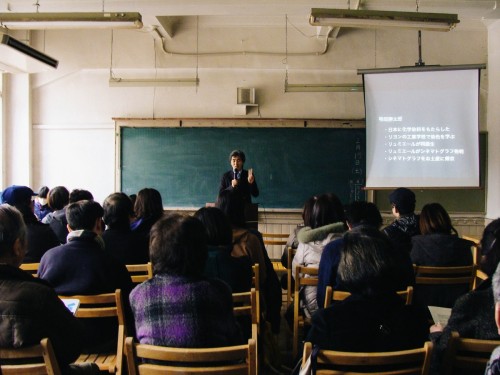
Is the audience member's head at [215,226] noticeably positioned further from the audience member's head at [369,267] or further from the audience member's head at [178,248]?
the audience member's head at [369,267]

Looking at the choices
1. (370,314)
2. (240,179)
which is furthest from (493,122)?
(370,314)

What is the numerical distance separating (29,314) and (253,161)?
14.7ft

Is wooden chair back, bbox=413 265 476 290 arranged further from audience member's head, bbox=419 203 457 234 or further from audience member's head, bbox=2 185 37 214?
audience member's head, bbox=2 185 37 214

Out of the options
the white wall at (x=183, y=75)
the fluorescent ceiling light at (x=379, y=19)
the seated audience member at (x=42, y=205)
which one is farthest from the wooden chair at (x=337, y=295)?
the white wall at (x=183, y=75)

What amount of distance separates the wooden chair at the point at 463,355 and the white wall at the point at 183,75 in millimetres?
4498

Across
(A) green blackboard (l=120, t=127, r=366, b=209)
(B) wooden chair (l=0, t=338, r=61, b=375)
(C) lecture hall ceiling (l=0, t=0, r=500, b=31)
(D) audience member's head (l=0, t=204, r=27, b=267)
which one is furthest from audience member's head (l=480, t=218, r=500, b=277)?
(A) green blackboard (l=120, t=127, r=366, b=209)

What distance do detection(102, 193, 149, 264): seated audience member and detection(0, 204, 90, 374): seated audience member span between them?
3.66 feet

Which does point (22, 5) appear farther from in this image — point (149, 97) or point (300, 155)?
point (300, 155)

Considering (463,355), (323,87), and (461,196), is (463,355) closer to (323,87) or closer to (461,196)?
(323,87)

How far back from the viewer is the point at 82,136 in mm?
5855

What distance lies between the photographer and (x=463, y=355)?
1.53 meters

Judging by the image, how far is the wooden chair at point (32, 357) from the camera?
1.33 m

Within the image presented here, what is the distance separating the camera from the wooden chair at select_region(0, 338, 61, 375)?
1.33m

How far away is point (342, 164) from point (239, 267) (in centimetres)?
378
